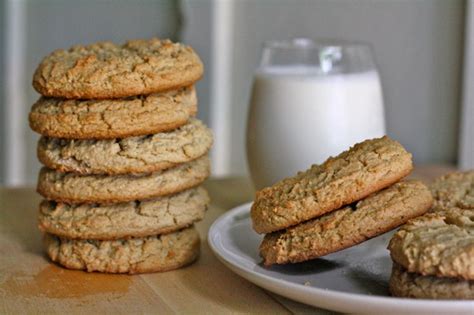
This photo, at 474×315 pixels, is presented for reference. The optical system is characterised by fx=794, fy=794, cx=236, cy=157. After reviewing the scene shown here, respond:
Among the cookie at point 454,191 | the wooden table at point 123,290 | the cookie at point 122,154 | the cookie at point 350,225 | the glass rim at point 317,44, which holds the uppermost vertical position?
the glass rim at point 317,44

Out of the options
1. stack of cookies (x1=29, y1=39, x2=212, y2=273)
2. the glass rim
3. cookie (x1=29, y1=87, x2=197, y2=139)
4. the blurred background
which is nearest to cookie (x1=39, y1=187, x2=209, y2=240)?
stack of cookies (x1=29, y1=39, x2=212, y2=273)

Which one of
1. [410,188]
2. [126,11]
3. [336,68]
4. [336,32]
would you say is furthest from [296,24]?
[410,188]

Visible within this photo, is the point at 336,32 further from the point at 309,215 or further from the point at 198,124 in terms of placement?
the point at 309,215

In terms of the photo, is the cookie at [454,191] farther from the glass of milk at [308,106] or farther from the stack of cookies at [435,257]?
the glass of milk at [308,106]

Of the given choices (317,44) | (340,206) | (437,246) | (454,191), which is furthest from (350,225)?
(317,44)

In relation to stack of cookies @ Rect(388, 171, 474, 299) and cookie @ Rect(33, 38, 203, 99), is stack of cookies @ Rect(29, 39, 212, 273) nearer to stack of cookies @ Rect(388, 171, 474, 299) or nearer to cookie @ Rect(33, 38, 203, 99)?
cookie @ Rect(33, 38, 203, 99)

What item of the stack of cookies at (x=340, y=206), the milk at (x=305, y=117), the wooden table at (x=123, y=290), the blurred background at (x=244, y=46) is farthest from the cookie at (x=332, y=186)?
the blurred background at (x=244, y=46)
